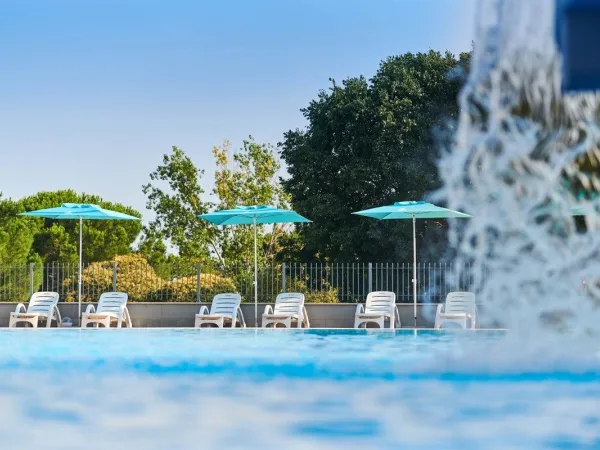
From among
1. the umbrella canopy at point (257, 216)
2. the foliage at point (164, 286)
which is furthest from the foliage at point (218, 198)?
the umbrella canopy at point (257, 216)

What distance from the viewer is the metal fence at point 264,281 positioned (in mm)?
19188

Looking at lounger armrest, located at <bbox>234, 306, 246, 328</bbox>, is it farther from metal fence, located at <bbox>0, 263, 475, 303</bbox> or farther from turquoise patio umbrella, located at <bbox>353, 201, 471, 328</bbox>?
turquoise patio umbrella, located at <bbox>353, 201, 471, 328</bbox>

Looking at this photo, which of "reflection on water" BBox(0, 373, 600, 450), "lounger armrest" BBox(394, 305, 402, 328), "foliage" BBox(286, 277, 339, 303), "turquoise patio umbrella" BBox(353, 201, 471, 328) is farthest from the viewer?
"foliage" BBox(286, 277, 339, 303)

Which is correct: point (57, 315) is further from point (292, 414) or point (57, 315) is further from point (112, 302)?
point (292, 414)

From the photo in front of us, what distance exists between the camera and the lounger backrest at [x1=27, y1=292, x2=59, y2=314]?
18016mm

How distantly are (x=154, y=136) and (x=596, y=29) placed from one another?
26.5 meters

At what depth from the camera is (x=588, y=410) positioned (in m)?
7.45

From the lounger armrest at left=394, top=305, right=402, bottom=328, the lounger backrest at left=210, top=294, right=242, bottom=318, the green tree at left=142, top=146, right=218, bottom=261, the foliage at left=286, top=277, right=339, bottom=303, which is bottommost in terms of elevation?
the lounger armrest at left=394, top=305, right=402, bottom=328

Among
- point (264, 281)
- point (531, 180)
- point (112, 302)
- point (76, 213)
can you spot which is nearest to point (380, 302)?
point (264, 281)

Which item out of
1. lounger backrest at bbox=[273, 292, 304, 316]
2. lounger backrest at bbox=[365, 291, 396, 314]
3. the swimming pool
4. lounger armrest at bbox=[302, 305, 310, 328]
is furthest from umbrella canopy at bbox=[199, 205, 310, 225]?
the swimming pool

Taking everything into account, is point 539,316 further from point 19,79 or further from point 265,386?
point 19,79

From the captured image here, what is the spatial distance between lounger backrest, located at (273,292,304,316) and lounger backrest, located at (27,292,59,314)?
4.27 m

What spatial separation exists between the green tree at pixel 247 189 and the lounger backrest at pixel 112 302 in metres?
13.3

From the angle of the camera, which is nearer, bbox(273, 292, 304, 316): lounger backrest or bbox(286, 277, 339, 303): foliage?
bbox(273, 292, 304, 316): lounger backrest
